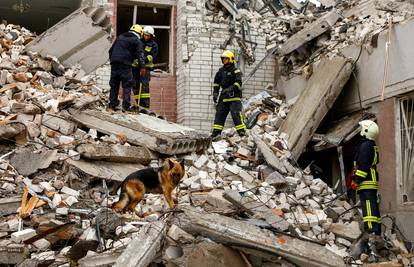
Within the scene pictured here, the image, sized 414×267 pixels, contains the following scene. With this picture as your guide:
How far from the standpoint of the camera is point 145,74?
11.0m

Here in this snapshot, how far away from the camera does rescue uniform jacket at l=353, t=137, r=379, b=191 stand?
26.9ft

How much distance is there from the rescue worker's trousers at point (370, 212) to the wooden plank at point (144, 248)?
358 cm

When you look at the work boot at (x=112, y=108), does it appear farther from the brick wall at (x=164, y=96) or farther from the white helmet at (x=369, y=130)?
the white helmet at (x=369, y=130)


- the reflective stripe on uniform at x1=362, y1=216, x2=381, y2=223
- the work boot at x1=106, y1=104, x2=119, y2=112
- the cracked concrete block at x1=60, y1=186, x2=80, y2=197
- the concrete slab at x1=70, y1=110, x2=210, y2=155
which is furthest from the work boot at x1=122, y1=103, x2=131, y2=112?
the reflective stripe on uniform at x1=362, y1=216, x2=381, y2=223

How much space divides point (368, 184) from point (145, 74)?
4692 millimetres

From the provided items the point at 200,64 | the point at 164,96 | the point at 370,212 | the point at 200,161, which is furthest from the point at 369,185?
the point at 164,96

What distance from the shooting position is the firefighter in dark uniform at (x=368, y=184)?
320 inches

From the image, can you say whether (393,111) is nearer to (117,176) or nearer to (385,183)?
(385,183)

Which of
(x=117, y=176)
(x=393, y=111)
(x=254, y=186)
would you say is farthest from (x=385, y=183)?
(x=117, y=176)

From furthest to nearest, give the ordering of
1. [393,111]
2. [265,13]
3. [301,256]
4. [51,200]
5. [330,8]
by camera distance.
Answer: [265,13] → [330,8] → [393,111] → [51,200] → [301,256]

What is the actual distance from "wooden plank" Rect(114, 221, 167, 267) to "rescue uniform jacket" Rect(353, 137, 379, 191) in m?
3.57

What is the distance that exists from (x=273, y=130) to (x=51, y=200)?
4518 millimetres

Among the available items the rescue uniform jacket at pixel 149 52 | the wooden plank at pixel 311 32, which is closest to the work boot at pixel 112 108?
the rescue uniform jacket at pixel 149 52

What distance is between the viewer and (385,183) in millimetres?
8961
